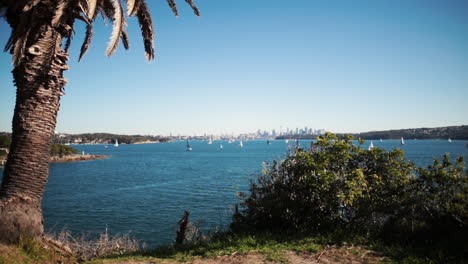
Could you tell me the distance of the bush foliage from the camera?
6.48 metres

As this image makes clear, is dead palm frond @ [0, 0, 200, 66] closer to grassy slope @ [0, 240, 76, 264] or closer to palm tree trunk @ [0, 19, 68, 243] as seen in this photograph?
palm tree trunk @ [0, 19, 68, 243]

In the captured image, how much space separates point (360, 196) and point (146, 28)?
8978 mm

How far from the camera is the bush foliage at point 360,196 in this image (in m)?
6.48

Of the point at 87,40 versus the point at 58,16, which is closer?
the point at 58,16

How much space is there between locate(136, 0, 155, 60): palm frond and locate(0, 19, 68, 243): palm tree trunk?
9.58 feet

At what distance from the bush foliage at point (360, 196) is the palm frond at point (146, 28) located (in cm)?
652

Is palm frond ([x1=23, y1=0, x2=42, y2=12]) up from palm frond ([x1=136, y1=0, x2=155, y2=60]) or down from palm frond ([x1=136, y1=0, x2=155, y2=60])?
down

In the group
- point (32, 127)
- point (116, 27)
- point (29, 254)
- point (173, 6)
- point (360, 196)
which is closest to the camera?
point (29, 254)

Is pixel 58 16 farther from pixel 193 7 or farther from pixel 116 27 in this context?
pixel 193 7

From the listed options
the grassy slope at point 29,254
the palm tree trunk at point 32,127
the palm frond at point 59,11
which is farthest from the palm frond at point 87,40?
the grassy slope at point 29,254

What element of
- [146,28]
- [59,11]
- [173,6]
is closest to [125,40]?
[146,28]

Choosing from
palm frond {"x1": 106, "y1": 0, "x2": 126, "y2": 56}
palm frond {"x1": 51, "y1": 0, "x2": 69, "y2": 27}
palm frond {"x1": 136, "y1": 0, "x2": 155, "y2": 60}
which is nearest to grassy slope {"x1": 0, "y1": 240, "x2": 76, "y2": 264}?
palm frond {"x1": 106, "y1": 0, "x2": 126, "y2": 56}

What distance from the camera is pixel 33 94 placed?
25.5ft

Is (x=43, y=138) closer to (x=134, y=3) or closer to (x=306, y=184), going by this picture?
(x=134, y=3)
